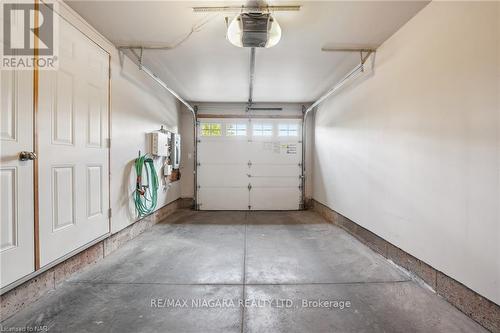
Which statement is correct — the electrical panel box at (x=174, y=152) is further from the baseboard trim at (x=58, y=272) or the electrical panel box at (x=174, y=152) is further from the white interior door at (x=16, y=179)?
the white interior door at (x=16, y=179)

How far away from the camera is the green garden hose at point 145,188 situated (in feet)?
10.8

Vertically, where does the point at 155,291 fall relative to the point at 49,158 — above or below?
below

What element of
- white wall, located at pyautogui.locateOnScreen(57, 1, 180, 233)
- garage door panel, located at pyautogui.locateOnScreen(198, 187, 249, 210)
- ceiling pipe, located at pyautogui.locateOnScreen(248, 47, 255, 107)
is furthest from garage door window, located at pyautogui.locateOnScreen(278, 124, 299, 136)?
white wall, located at pyautogui.locateOnScreen(57, 1, 180, 233)

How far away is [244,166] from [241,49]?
9.55 ft

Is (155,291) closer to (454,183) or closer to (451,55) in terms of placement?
(454,183)

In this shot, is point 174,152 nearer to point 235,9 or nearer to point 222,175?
point 222,175

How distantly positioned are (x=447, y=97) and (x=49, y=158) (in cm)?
325

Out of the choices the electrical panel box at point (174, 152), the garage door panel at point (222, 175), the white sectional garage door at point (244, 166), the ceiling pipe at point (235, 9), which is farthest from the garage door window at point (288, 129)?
the ceiling pipe at point (235, 9)

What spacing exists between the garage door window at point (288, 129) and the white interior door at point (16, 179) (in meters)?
4.40

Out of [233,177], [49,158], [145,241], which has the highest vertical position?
[49,158]

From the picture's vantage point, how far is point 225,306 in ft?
5.79

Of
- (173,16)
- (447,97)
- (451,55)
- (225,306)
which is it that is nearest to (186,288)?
(225,306)

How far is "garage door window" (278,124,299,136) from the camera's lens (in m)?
5.45

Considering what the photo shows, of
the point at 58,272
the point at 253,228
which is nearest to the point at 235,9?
the point at 58,272
